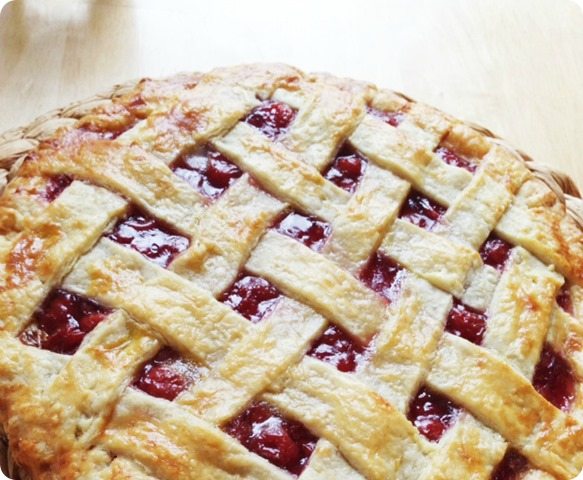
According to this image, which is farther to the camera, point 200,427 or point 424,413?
point 424,413

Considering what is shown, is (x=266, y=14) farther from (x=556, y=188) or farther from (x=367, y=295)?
(x=367, y=295)

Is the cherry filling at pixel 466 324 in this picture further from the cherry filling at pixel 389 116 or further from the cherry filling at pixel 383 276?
the cherry filling at pixel 389 116

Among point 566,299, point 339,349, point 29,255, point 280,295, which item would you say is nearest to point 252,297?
point 280,295

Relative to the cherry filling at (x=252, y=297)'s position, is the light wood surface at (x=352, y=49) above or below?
above

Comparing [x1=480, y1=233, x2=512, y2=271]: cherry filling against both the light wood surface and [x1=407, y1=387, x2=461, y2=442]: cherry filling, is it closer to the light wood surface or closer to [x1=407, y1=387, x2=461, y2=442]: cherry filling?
[x1=407, y1=387, x2=461, y2=442]: cherry filling

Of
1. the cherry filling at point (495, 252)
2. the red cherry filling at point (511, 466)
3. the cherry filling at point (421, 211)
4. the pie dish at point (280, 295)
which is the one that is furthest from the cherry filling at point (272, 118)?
the red cherry filling at point (511, 466)

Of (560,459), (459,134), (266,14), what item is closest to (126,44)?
(266,14)

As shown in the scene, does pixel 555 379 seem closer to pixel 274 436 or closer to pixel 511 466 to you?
pixel 511 466

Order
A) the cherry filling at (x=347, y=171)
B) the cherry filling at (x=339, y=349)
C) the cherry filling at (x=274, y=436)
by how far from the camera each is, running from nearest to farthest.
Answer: the cherry filling at (x=274, y=436) → the cherry filling at (x=339, y=349) → the cherry filling at (x=347, y=171)
